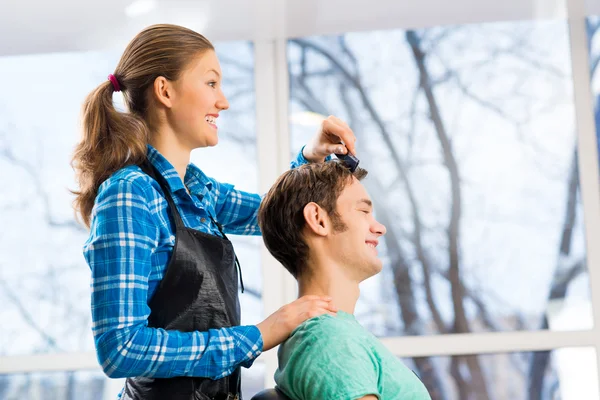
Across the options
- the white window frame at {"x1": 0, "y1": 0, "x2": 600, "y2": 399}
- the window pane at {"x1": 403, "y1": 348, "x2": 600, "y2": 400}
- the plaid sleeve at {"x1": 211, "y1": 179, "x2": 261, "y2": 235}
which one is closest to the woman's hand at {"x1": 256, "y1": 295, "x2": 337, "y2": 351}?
the plaid sleeve at {"x1": 211, "y1": 179, "x2": 261, "y2": 235}

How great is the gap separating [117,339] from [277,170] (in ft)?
7.74

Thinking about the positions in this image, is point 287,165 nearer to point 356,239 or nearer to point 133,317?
point 356,239

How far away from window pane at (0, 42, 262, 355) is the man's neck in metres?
2.02

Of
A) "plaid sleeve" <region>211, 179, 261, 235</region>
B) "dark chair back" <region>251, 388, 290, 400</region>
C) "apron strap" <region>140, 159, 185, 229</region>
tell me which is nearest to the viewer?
"dark chair back" <region>251, 388, 290, 400</region>

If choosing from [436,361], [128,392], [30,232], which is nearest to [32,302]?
[30,232]

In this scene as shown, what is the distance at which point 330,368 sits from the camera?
58.2 inches

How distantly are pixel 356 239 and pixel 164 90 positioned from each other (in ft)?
1.89

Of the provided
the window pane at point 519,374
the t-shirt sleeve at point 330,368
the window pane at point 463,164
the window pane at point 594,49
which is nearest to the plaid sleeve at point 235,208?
the t-shirt sleeve at point 330,368

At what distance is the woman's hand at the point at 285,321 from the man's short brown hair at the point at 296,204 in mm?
174

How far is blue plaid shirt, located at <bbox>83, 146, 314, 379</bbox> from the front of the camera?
1485 mm

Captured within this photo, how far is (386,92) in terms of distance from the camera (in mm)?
3867

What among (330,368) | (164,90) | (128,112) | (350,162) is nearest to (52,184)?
(128,112)

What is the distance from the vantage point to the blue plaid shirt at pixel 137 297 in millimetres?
1485

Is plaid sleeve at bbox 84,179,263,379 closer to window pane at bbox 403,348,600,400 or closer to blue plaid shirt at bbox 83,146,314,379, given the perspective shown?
blue plaid shirt at bbox 83,146,314,379
